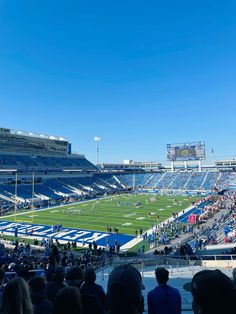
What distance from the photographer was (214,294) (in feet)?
4.57

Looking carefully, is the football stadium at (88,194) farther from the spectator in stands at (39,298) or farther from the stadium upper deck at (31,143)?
the spectator in stands at (39,298)

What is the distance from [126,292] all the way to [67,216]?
32.1 metres

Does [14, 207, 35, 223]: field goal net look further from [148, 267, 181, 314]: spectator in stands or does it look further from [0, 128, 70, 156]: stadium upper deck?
[148, 267, 181, 314]: spectator in stands

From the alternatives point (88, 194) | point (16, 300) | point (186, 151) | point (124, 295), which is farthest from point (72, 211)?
point (186, 151)

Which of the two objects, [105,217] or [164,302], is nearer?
[164,302]

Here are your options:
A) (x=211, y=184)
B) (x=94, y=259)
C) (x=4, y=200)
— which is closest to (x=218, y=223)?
(x=94, y=259)

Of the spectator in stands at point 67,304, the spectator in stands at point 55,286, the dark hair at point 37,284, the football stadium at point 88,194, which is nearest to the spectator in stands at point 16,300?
the spectator in stands at point 67,304

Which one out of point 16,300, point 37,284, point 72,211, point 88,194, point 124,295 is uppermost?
point 124,295

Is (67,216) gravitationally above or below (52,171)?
below

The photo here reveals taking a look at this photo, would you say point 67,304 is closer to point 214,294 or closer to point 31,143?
point 214,294

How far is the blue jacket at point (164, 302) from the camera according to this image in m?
2.70

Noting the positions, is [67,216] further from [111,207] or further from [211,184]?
[211,184]

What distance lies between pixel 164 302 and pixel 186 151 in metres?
69.9

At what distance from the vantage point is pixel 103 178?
2793 inches
